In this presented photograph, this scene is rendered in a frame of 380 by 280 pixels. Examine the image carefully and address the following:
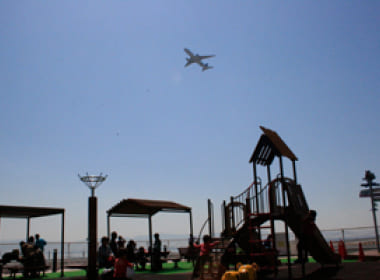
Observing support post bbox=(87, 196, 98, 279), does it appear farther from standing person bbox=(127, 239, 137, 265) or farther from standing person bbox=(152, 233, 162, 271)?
standing person bbox=(152, 233, 162, 271)

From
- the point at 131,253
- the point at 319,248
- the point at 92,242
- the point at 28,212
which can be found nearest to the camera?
the point at 92,242

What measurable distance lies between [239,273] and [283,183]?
4543mm

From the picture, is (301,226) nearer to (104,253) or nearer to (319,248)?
(319,248)

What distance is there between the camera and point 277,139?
1502 centimetres

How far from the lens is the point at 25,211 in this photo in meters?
15.6

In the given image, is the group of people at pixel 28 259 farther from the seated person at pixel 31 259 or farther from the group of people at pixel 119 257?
the group of people at pixel 119 257

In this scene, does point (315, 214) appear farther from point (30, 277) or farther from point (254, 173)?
point (30, 277)

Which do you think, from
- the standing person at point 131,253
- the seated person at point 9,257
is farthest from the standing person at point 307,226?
the seated person at point 9,257

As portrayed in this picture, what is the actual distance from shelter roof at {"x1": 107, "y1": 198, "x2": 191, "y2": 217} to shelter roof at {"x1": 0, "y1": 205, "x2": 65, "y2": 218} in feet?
8.34

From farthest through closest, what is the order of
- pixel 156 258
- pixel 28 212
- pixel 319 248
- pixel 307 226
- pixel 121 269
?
pixel 156 258
pixel 28 212
pixel 319 248
pixel 307 226
pixel 121 269

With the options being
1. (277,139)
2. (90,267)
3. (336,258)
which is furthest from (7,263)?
(336,258)

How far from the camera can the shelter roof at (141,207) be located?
55.3ft

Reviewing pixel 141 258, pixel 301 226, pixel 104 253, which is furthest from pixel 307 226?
pixel 104 253

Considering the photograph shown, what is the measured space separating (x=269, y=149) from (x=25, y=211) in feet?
33.4
